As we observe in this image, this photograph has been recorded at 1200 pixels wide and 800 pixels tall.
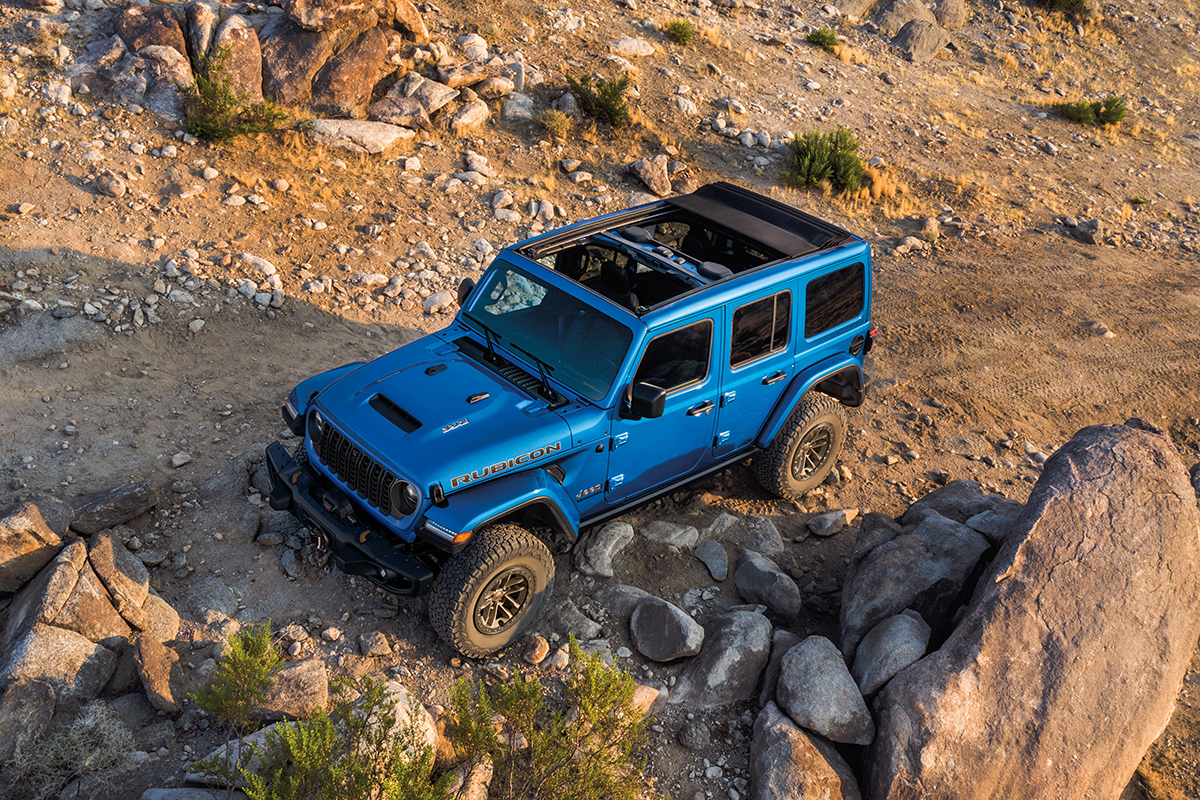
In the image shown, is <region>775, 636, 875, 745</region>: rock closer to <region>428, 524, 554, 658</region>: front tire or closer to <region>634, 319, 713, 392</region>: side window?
<region>428, 524, 554, 658</region>: front tire

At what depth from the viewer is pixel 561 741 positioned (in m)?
4.80

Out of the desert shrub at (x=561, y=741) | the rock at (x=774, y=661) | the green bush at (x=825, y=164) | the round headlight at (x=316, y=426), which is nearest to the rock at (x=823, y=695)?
the rock at (x=774, y=661)

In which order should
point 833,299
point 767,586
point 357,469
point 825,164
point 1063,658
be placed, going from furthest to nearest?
point 825,164
point 833,299
point 767,586
point 357,469
point 1063,658

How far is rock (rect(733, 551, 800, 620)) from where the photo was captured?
618 centimetres

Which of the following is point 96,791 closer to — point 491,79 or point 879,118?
point 491,79

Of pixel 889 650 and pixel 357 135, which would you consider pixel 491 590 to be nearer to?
pixel 889 650

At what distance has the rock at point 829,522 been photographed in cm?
711

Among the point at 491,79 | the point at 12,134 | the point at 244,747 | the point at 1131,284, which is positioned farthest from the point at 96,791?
the point at 1131,284

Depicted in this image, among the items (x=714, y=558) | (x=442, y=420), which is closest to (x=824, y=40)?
(x=714, y=558)

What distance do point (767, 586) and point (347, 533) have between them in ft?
9.77

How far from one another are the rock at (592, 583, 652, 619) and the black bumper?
1454 millimetres

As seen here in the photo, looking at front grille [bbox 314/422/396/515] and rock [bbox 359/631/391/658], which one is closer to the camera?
front grille [bbox 314/422/396/515]

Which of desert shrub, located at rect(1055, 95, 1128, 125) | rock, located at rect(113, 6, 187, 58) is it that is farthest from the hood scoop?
desert shrub, located at rect(1055, 95, 1128, 125)

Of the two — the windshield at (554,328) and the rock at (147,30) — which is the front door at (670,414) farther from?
the rock at (147,30)
